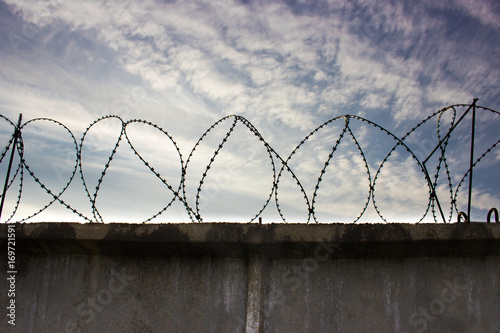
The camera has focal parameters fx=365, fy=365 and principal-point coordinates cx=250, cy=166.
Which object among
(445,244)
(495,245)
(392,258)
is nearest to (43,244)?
(392,258)

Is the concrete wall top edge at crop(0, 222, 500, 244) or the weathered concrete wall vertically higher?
the concrete wall top edge at crop(0, 222, 500, 244)

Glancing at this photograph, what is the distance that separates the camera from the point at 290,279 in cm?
324

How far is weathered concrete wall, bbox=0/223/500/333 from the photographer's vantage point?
3.16 m

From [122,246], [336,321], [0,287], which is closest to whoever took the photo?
[336,321]

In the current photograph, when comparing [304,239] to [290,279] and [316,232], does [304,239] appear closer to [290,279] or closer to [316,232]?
[316,232]

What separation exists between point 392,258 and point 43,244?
3.35 m

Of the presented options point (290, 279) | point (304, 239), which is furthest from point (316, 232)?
point (290, 279)

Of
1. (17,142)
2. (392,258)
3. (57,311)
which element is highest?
(17,142)

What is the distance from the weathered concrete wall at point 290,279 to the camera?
10.4 feet

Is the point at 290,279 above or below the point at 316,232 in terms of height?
below

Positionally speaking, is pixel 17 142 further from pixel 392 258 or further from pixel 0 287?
pixel 392 258

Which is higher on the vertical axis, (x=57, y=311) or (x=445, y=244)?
(x=445, y=244)

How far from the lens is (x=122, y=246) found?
344 cm

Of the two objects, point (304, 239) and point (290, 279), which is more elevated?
point (304, 239)
